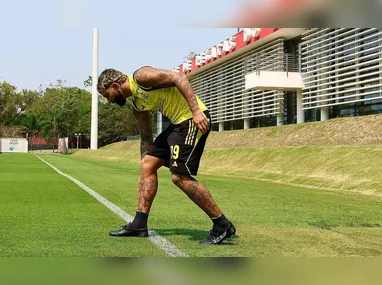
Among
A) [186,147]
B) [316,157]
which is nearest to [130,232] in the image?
[186,147]

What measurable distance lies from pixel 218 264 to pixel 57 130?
112 metres

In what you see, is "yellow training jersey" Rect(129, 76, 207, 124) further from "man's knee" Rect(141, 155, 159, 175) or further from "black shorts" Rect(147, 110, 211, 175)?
"man's knee" Rect(141, 155, 159, 175)

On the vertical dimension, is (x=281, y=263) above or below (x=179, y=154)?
below

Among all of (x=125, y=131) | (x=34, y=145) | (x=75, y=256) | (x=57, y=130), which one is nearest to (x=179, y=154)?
(x=75, y=256)

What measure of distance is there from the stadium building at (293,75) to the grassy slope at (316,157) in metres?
3.62

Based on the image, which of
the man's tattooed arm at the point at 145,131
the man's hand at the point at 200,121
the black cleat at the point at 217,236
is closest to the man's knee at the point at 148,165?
the man's tattooed arm at the point at 145,131

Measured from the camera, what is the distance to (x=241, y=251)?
15.6 feet

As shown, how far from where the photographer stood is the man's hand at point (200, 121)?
499cm

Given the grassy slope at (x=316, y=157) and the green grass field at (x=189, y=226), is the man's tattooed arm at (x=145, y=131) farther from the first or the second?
the grassy slope at (x=316, y=157)

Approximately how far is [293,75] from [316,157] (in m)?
16.5

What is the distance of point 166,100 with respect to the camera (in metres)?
5.27

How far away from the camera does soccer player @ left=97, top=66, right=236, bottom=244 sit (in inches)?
199

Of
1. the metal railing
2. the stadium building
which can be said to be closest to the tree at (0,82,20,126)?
the stadium building

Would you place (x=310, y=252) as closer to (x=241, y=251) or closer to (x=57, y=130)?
(x=241, y=251)
